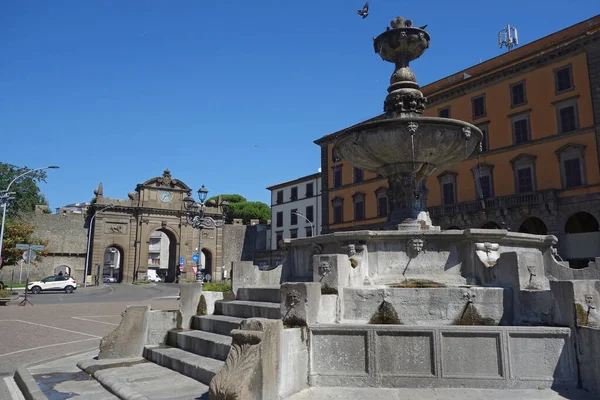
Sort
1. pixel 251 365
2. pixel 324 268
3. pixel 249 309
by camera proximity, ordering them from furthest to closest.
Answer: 1. pixel 249 309
2. pixel 324 268
3. pixel 251 365

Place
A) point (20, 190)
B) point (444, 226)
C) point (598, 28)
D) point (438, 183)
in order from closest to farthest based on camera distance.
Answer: point (598, 28) < point (444, 226) < point (438, 183) < point (20, 190)

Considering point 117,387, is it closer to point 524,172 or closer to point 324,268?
point 324,268

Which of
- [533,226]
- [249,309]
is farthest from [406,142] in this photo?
[533,226]

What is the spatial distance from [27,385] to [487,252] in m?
6.64

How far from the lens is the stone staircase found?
6.09 meters

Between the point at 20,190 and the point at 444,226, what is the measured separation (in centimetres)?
3685

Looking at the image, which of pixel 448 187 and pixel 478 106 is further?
pixel 448 187

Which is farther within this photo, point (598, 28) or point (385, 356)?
point (598, 28)

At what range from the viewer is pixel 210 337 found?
22.1 ft

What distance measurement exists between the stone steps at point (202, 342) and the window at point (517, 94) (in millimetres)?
32146

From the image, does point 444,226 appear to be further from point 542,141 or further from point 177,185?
point 177,185

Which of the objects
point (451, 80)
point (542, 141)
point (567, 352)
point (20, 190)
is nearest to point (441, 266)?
point (567, 352)

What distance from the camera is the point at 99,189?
5525 centimetres

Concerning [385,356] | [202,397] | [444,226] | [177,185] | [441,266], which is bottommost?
[202,397]
